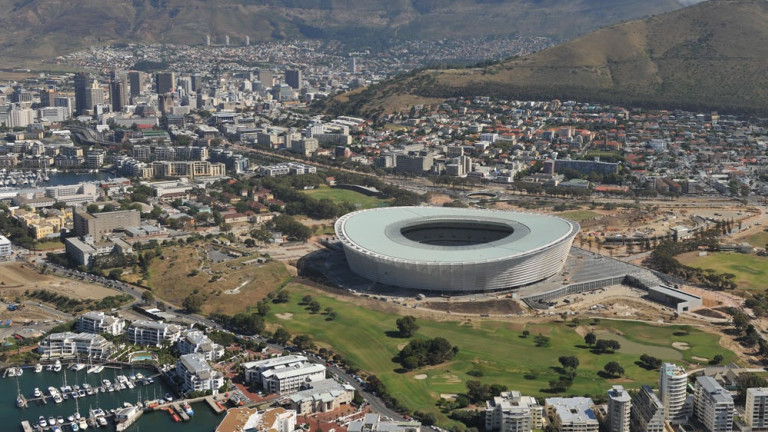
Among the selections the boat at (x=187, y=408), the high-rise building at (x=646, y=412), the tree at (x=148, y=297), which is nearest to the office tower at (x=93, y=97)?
the tree at (x=148, y=297)

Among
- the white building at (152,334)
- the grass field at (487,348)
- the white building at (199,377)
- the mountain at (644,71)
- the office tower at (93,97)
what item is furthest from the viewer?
the office tower at (93,97)

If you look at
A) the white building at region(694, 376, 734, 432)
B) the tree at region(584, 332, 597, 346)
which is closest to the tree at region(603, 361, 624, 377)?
the tree at region(584, 332, 597, 346)

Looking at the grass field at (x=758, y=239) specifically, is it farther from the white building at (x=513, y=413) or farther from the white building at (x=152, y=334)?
the white building at (x=152, y=334)

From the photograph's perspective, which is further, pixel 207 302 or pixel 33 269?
pixel 33 269

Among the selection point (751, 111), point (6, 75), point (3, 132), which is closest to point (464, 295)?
point (751, 111)

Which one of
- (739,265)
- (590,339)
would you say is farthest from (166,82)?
(590,339)

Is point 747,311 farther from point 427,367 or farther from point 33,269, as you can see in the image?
point 33,269

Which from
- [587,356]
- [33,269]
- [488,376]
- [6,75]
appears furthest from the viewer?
[6,75]
